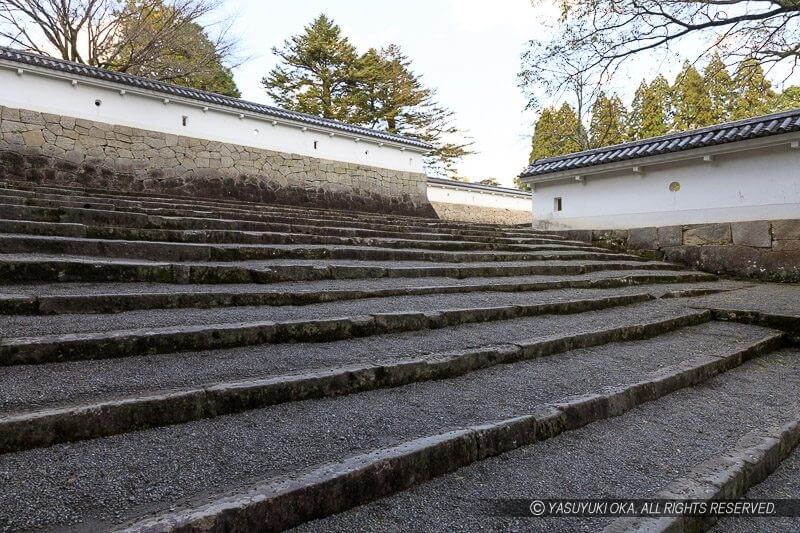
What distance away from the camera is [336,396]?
1893 millimetres

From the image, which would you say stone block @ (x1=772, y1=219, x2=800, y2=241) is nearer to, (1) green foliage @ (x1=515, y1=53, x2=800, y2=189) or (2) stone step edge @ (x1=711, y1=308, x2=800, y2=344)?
(2) stone step edge @ (x1=711, y1=308, x2=800, y2=344)

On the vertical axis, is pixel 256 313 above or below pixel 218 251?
below

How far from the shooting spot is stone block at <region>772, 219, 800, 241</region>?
6.14m

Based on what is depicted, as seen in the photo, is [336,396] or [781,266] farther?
[781,266]

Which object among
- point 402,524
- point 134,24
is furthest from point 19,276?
point 134,24

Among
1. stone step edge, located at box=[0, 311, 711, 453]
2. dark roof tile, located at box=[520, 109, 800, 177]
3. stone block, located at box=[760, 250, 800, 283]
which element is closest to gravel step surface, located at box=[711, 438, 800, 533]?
stone step edge, located at box=[0, 311, 711, 453]

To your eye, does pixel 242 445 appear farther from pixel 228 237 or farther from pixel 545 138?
pixel 545 138

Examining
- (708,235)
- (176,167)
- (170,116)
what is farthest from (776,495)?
(170,116)

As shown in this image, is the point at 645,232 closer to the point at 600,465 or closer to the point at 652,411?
the point at 652,411

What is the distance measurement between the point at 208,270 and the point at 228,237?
1.27 m

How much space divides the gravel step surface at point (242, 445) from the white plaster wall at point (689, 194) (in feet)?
19.0

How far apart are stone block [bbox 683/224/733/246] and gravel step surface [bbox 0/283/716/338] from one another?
4105 millimetres

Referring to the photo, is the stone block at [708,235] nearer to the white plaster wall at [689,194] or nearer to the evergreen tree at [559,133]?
the white plaster wall at [689,194]

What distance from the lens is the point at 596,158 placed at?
8359 millimetres
